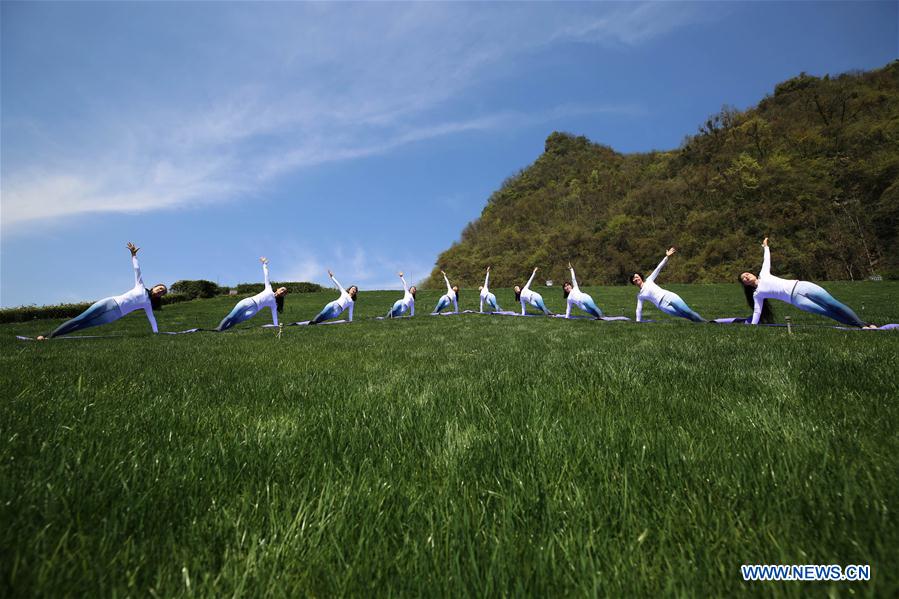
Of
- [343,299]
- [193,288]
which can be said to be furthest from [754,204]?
[193,288]

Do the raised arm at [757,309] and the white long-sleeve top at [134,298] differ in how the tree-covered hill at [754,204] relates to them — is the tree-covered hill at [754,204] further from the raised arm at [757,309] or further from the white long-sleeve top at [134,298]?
the white long-sleeve top at [134,298]

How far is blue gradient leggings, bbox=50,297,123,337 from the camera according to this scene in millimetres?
13242

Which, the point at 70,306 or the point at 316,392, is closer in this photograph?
the point at 316,392

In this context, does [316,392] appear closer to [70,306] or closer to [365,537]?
[365,537]

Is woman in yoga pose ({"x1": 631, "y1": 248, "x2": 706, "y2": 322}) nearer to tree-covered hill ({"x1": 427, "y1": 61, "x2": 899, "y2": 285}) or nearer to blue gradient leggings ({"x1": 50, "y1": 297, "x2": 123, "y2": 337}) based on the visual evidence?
blue gradient leggings ({"x1": 50, "y1": 297, "x2": 123, "y2": 337})

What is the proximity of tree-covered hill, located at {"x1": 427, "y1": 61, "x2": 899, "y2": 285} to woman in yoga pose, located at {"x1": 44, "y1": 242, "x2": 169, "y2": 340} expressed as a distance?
56618mm

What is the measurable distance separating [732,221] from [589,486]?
66.4 meters

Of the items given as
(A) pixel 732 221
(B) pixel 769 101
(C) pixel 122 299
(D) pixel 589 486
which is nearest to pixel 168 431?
(D) pixel 589 486

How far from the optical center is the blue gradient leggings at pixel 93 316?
13242 mm

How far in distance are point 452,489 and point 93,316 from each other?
57.8ft

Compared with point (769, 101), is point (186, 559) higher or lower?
lower

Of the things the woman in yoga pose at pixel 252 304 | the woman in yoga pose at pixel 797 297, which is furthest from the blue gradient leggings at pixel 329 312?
the woman in yoga pose at pixel 797 297

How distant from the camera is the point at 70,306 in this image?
2889 centimetres

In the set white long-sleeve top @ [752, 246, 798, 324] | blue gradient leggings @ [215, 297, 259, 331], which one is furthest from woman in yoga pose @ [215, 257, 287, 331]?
white long-sleeve top @ [752, 246, 798, 324]
